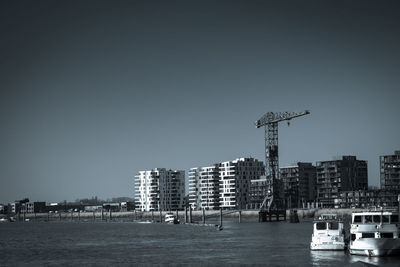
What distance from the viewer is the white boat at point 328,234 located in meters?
81.3

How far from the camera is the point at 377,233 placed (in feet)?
235

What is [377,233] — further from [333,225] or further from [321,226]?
[333,225]

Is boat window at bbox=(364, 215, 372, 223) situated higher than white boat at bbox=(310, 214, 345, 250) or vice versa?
boat window at bbox=(364, 215, 372, 223)

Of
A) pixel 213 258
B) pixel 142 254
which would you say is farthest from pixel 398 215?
pixel 142 254

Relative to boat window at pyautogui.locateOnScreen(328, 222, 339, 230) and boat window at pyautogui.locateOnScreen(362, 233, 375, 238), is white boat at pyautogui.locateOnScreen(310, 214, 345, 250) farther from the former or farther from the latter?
boat window at pyautogui.locateOnScreen(362, 233, 375, 238)

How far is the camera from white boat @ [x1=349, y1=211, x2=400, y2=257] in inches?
2785

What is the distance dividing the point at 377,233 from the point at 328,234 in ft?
37.0

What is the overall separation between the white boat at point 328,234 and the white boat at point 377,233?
7647 mm

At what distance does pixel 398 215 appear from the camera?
72125 mm

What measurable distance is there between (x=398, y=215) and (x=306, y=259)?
11.4 metres

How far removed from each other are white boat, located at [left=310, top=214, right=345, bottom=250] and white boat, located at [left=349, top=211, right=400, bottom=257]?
25.1ft

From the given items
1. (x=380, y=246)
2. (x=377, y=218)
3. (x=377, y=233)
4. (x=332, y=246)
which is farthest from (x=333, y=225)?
(x=380, y=246)

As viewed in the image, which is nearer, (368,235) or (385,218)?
(385,218)

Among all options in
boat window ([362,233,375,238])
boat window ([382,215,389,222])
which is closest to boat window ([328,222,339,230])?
boat window ([362,233,375,238])
